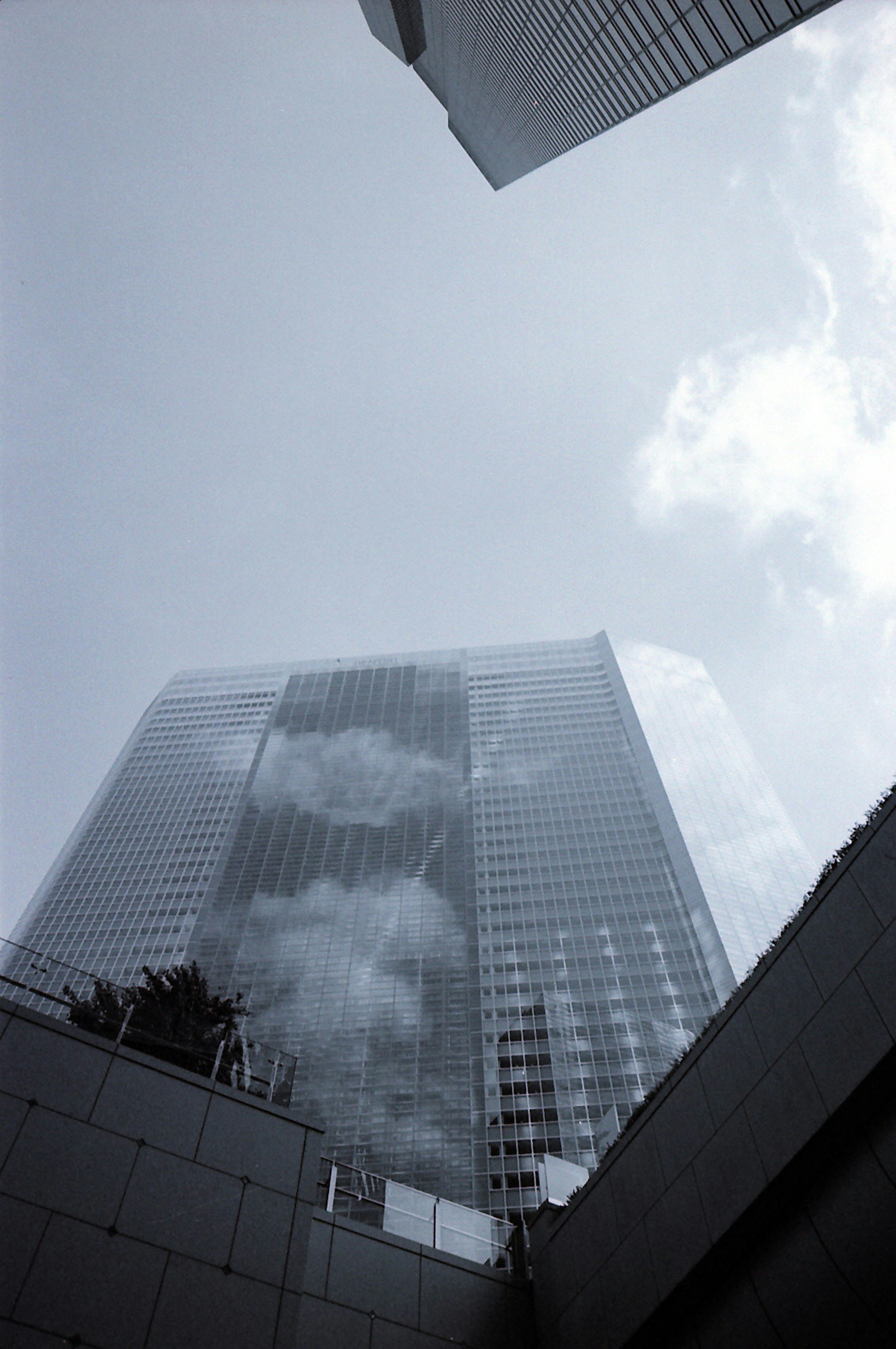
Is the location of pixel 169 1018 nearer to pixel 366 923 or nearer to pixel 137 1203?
pixel 137 1203

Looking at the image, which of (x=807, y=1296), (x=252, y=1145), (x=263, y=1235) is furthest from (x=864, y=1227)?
(x=252, y=1145)

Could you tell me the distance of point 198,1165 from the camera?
39.7 feet

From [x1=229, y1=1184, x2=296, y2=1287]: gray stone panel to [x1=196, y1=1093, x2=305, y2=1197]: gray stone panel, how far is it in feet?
0.58

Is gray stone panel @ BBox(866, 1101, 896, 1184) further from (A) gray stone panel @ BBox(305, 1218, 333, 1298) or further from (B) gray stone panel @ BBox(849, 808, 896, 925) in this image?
(A) gray stone panel @ BBox(305, 1218, 333, 1298)

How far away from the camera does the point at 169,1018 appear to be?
15711 mm

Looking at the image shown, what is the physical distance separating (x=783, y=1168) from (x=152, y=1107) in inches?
336

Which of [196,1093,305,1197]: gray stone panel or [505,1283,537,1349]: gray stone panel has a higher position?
[196,1093,305,1197]: gray stone panel

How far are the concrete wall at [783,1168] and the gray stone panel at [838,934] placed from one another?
0.02 m

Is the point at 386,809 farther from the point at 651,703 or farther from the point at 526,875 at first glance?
the point at 651,703

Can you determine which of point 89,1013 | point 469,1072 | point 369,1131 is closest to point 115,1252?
point 89,1013

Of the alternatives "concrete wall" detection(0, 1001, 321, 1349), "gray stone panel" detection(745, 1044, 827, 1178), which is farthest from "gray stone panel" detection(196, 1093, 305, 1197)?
"gray stone panel" detection(745, 1044, 827, 1178)

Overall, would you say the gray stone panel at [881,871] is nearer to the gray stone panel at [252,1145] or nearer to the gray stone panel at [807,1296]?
the gray stone panel at [807,1296]

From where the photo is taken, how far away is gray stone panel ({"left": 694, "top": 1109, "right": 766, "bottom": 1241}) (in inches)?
418

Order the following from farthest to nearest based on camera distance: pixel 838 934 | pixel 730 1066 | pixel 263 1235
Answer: pixel 263 1235 → pixel 730 1066 → pixel 838 934
